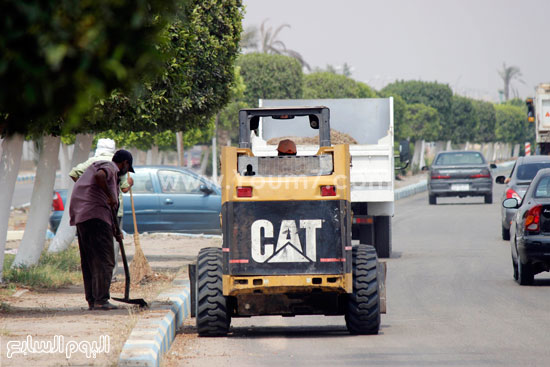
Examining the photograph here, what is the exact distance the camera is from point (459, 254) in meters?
18.0

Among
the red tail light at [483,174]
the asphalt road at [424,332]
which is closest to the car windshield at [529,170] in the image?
the asphalt road at [424,332]

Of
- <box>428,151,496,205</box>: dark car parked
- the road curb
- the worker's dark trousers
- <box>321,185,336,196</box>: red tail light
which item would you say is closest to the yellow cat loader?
<box>321,185,336,196</box>: red tail light

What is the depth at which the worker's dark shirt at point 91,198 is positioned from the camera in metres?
10.1

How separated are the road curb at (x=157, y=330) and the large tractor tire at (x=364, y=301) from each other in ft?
5.54

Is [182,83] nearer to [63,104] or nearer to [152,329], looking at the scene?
[152,329]

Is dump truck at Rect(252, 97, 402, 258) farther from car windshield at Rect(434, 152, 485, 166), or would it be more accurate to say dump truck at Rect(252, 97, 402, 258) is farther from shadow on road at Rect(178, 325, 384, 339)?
car windshield at Rect(434, 152, 485, 166)

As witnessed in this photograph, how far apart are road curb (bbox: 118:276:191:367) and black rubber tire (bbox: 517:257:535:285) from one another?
4436 mm

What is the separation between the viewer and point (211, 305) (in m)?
9.02

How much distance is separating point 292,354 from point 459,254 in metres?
10.4

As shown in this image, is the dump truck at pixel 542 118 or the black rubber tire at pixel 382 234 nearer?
the black rubber tire at pixel 382 234

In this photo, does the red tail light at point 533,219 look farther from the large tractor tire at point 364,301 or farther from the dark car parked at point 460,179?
the dark car parked at point 460,179

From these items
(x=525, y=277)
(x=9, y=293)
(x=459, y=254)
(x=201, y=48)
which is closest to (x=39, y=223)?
(x=9, y=293)

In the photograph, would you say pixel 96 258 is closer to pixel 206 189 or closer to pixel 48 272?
pixel 48 272

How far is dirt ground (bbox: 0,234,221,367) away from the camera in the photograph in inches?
287
